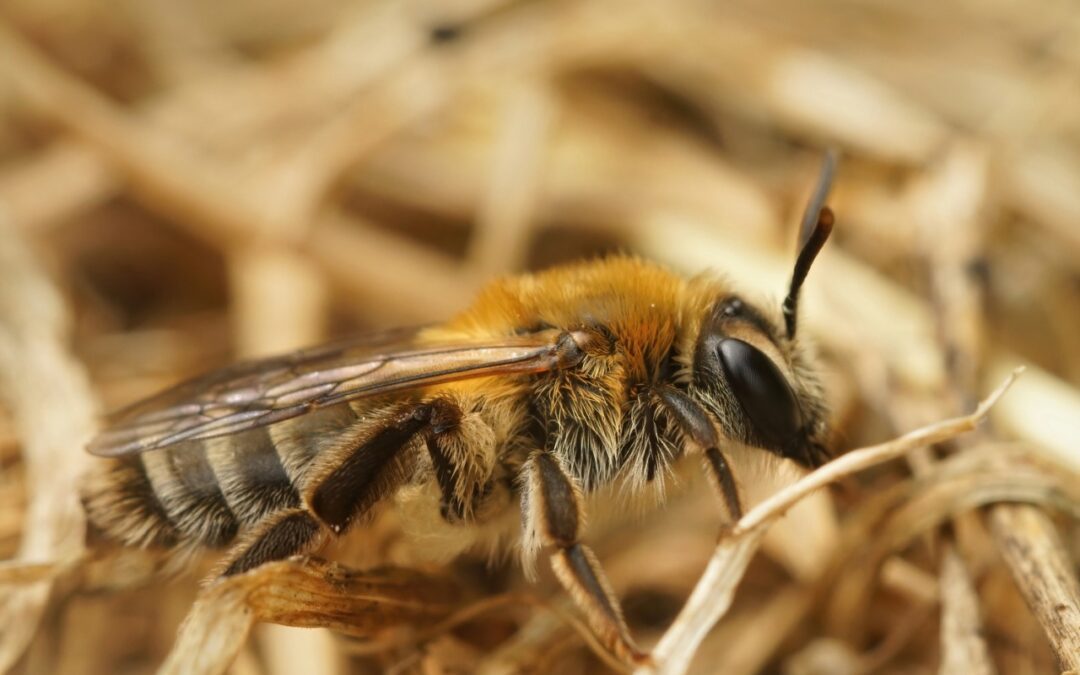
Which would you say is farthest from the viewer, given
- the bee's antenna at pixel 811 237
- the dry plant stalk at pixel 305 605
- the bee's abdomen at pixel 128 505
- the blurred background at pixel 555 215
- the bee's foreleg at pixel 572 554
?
the blurred background at pixel 555 215

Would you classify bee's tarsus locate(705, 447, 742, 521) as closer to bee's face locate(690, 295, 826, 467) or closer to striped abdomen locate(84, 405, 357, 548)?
bee's face locate(690, 295, 826, 467)

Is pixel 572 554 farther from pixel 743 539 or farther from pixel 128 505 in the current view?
pixel 128 505


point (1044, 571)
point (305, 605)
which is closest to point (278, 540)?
point (305, 605)

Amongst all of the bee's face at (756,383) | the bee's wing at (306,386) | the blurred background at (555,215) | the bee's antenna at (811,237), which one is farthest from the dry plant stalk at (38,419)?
the bee's antenna at (811,237)

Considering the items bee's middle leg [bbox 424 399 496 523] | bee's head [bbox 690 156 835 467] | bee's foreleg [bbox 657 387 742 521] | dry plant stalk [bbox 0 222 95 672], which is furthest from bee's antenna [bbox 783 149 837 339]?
dry plant stalk [bbox 0 222 95 672]

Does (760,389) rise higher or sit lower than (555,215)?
lower

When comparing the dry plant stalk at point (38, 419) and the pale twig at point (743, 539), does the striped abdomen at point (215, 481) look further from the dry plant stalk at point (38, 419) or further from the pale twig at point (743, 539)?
the pale twig at point (743, 539)

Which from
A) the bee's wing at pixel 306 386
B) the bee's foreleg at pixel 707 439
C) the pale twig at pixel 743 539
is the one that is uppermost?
the bee's wing at pixel 306 386
